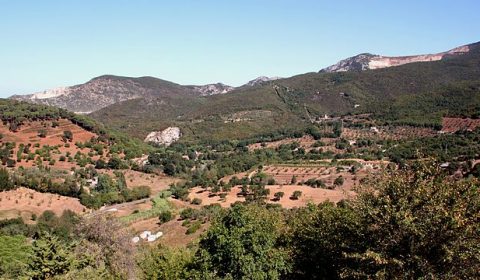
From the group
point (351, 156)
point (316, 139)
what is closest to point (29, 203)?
point (351, 156)

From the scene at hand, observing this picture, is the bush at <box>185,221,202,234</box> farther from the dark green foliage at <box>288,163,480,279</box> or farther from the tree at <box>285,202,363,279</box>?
the dark green foliage at <box>288,163,480,279</box>

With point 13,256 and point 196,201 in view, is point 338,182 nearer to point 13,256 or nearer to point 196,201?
point 196,201

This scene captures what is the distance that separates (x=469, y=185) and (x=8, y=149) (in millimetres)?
86925

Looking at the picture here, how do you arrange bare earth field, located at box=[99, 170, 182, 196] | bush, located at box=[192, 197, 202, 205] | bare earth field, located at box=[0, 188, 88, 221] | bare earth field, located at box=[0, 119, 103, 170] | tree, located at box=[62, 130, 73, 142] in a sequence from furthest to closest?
tree, located at box=[62, 130, 73, 142] < bare earth field, located at box=[0, 119, 103, 170] < bare earth field, located at box=[99, 170, 182, 196] < bush, located at box=[192, 197, 202, 205] < bare earth field, located at box=[0, 188, 88, 221]

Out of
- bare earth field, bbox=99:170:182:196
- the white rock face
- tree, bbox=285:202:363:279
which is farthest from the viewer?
the white rock face

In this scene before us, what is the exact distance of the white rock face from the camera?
152 metres

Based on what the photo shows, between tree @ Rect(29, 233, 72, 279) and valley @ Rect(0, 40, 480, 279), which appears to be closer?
valley @ Rect(0, 40, 480, 279)

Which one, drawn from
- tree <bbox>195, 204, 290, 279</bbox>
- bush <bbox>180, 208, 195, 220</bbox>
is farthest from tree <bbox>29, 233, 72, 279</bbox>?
bush <bbox>180, 208, 195, 220</bbox>

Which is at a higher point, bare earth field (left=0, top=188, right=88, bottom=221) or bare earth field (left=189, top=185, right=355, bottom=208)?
bare earth field (left=0, top=188, right=88, bottom=221)

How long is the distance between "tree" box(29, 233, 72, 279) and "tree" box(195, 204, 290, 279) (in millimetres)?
7493

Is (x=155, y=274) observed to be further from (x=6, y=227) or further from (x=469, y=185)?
(x=6, y=227)

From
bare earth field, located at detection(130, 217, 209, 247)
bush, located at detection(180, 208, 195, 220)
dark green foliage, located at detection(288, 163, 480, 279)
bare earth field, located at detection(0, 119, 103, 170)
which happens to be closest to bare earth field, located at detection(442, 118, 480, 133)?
bush, located at detection(180, 208, 195, 220)

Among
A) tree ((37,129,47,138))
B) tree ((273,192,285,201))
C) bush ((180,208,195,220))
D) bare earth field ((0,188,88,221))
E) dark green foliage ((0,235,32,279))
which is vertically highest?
tree ((37,129,47,138))

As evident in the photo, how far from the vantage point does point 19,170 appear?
244 ft
